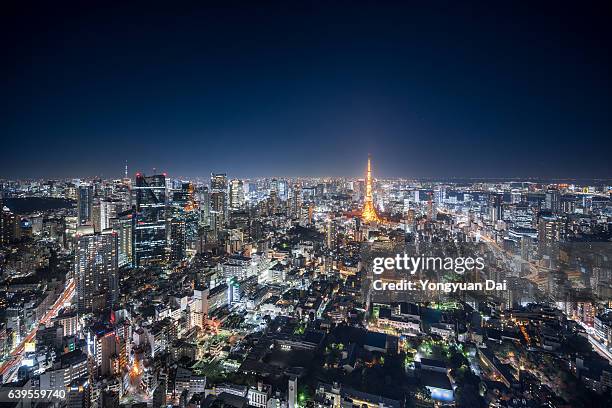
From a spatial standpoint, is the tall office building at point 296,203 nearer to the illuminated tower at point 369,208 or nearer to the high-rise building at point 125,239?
the illuminated tower at point 369,208

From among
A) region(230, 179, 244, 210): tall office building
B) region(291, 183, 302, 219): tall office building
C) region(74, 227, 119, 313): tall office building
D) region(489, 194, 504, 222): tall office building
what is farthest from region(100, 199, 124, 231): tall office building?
region(489, 194, 504, 222): tall office building

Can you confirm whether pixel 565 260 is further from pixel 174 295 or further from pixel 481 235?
pixel 174 295

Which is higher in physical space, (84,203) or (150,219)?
(84,203)

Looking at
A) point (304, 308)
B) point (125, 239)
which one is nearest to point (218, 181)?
point (125, 239)

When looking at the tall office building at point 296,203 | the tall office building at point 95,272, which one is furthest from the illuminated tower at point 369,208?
the tall office building at point 95,272

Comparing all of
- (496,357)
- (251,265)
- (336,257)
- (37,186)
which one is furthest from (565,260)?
(37,186)

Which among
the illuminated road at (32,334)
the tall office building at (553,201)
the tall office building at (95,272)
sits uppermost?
the tall office building at (553,201)

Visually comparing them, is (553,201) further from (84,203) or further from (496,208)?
(84,203)
